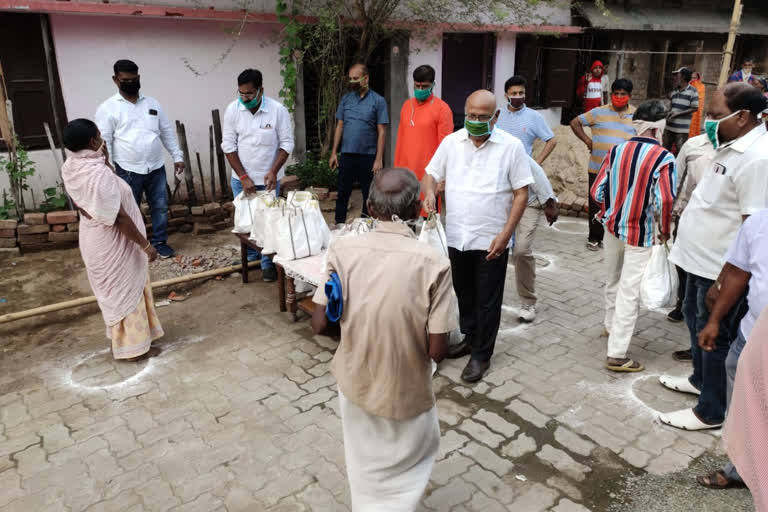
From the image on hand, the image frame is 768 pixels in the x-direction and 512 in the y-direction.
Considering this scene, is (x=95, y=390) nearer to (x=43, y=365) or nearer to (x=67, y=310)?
(x=43, y=365)

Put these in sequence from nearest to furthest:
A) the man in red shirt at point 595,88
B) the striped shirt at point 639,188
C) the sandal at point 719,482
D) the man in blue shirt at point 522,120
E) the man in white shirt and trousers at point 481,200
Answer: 1. the sandal at point 719,482
2. the man in white shirt and trousers at point 481,200
3. the striped shirt at point 639,188
4. the man in blue shirt at point 522,120
5. the man in red shirt at point 595,88

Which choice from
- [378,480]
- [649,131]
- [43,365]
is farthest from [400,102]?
[378,480]

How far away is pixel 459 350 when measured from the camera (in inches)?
179

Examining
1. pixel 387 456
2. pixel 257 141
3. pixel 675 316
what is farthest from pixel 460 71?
pixel 387 456

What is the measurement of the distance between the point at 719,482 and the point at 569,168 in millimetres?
6608

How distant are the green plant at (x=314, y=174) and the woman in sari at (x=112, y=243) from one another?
174 inches

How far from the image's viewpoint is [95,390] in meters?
4.13

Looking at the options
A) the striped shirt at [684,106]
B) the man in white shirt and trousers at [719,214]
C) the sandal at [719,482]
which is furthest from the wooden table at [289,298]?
the striped shirt at [684,106]

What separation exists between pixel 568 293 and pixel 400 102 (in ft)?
18.3

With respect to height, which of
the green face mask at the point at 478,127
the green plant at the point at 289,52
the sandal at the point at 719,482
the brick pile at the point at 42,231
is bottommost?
the sandal at the point at 719,482

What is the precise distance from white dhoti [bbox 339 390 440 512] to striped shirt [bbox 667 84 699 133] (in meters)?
6.84

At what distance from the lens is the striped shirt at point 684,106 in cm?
763

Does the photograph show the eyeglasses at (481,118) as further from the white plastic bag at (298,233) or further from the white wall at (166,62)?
the white wall at (166,62)

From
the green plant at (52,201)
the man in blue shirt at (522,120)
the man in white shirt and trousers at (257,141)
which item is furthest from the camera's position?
the green plant at (52,201)
